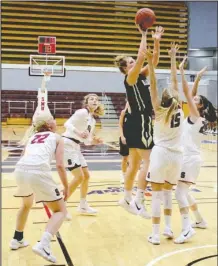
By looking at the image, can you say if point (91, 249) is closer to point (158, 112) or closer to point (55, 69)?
point (158, 112)

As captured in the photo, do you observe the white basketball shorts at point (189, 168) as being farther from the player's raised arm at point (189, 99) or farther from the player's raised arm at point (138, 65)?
the player's raised arm at point (138, 65)

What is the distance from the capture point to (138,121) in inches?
97.8

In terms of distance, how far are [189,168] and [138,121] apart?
0.40 meters

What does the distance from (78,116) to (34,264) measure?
1005 mm

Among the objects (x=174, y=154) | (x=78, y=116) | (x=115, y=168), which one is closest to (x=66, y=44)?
(x=78, y=116)

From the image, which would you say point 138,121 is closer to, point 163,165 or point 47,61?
point 163,165

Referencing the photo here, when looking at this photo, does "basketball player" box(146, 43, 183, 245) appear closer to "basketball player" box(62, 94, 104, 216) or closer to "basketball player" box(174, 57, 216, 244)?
"basketball player" box(174, 57, 216, 244)

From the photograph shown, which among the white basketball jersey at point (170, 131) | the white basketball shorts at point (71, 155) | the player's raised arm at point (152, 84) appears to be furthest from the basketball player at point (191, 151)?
the white basketball shorts at point (71, 155)

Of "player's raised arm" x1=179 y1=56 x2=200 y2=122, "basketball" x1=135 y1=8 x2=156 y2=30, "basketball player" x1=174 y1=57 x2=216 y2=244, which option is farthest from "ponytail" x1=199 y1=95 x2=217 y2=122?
"basketball" x1=135 y1=8 x2=156 y2=30

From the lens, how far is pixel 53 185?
2.06 meters

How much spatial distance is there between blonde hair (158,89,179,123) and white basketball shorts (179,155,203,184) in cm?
35

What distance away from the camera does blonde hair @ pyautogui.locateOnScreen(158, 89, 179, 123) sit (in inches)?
88.5

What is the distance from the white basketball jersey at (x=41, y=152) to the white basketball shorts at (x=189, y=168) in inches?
31.8

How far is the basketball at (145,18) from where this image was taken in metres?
2.15
